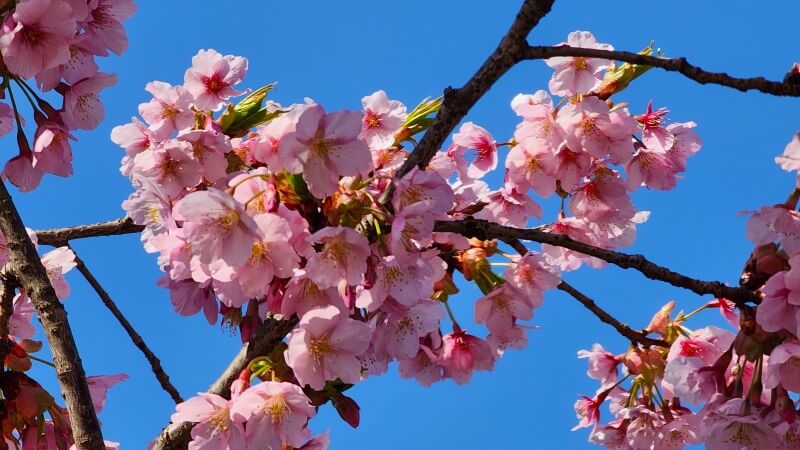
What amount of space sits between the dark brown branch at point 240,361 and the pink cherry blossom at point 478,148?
1.16 metres

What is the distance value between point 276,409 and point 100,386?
96cm

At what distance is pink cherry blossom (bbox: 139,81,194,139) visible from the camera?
111 inches

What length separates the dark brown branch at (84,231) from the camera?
3.26 metres

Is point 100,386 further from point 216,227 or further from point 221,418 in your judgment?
point 216,227

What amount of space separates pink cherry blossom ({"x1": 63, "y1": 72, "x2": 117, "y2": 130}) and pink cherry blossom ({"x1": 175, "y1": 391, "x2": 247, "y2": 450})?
4.17 feet

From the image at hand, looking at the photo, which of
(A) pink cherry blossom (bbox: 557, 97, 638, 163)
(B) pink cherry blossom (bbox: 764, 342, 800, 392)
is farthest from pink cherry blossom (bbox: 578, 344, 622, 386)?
(B) pink cherry blossom (bbox: 764, 342, 800, 392)

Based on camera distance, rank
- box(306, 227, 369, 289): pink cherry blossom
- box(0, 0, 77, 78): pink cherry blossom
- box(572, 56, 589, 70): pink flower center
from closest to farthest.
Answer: box(306, 227, 369, 289): pink cherry blossom
box(0, 0, 77, 78): pink cherry blossom
box(572, 56, 589, 70): pink flower center

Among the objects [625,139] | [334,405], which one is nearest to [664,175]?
[625,139]

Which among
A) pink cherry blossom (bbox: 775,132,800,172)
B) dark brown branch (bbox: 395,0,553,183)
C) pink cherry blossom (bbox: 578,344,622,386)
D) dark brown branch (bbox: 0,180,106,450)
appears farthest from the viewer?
pink cherry blossom (bbox: 578,344,622,386)

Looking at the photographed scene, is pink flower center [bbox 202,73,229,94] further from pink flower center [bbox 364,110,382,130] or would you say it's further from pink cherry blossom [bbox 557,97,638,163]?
pink cherry blossom [bbox 557,97,638,163]

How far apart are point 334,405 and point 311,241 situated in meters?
0.66

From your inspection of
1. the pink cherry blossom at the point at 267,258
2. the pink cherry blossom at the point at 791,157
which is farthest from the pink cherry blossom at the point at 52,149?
the pink cherry blossom at the point at 791,157

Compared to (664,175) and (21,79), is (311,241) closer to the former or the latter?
(21,79)

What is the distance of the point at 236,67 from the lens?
118 inches
